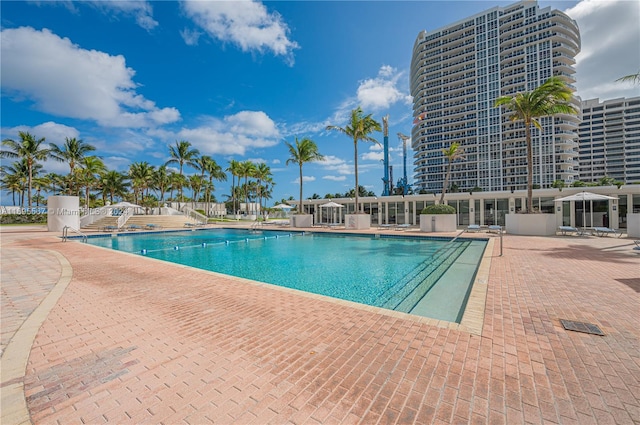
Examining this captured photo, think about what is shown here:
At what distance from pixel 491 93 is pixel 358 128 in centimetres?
5657

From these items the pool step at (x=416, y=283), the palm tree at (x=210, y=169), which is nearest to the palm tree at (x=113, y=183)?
the palm tree at (x=210, y=169)

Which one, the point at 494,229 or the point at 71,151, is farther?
the point at 71,151

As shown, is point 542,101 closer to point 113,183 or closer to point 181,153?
point 181,153

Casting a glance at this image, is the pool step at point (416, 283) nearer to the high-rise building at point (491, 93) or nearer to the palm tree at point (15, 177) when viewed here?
the palm tree at point (15, 177)

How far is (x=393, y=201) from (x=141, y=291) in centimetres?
2207

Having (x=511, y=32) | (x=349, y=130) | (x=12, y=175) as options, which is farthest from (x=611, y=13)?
(x=12, y=175)

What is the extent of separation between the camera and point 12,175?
3478cm

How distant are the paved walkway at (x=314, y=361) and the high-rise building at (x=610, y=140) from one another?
10877 cm

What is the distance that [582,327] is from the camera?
319 cm

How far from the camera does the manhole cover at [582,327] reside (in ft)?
10.1

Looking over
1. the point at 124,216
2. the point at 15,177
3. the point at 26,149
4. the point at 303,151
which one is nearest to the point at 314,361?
the point at 303,151

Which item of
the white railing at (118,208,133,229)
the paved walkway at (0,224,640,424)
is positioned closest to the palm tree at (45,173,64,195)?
the white railing at (118,208,133,229)

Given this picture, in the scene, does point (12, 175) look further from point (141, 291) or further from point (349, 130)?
point (141, 291)

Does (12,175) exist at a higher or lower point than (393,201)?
higher
